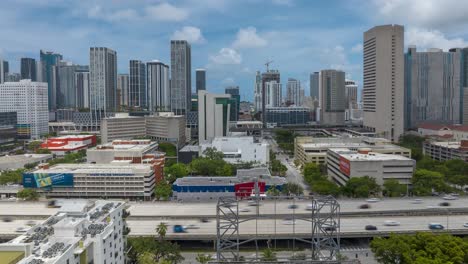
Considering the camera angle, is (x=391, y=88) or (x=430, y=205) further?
(x=391, y=88)

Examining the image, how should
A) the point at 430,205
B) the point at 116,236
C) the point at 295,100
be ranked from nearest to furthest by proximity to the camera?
the point at 116,236
the point at 430,205
the point at 295,100

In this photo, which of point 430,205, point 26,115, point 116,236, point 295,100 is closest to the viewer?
point 116,236

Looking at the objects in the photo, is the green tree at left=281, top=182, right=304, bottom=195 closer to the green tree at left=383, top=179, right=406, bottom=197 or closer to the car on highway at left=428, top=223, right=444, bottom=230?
the green tree at left=383, top=179, right=406, bottom=197

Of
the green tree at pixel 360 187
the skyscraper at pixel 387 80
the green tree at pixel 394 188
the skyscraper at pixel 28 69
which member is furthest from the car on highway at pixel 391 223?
the skyscraper at pixel 28 69

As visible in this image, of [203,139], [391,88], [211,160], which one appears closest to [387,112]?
[391,88]

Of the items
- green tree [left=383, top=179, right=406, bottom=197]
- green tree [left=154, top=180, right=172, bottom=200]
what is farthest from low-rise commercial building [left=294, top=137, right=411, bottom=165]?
green tree [left=154, top=180, right=172, bottom=200]

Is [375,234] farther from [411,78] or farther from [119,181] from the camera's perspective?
[411,78]
